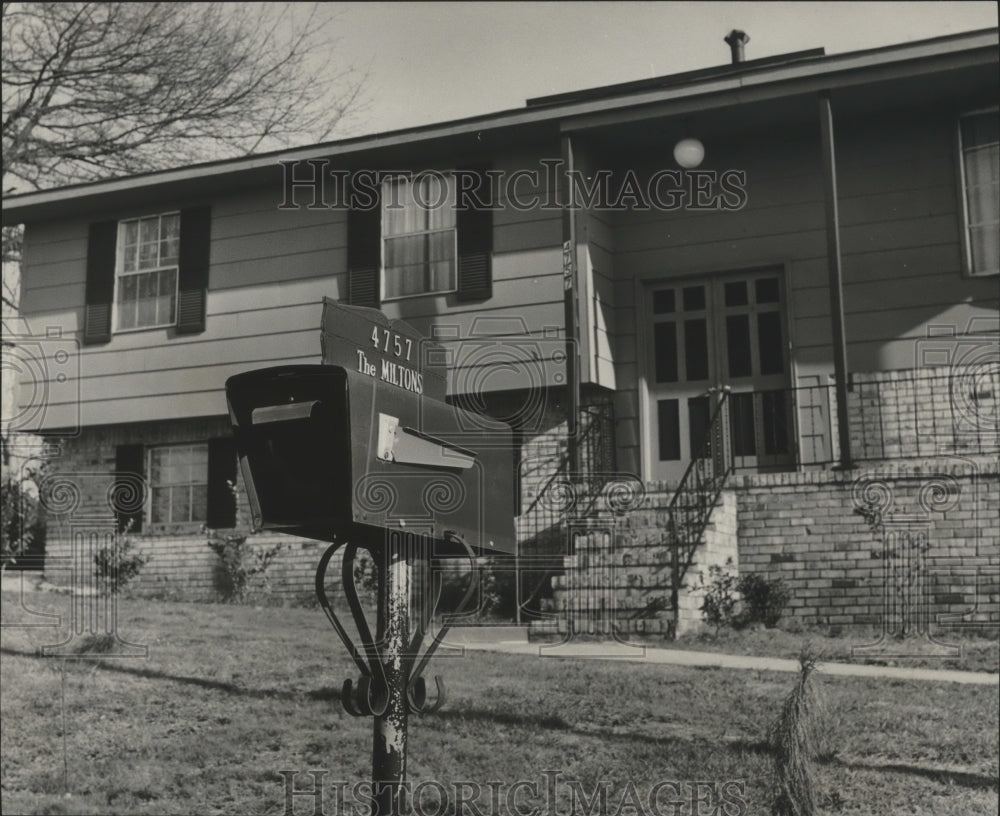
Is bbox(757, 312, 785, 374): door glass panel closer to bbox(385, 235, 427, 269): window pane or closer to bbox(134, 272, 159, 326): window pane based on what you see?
bbox(385, 235, 427, 269): window pane

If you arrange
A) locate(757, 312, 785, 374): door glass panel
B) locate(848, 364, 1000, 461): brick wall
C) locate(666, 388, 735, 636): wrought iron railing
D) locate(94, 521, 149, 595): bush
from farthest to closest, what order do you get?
locate(94, 521, 149, 595): bush → locate(757, 312, 785, 374): door glass panel → locate(848, 364, 1000, 461): brick wall → locate(666, 388, 735, 636): wrought iron railing

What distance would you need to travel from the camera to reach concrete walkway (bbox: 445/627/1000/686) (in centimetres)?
807

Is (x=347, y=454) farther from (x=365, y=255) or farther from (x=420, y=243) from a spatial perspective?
(x=365, y=255)

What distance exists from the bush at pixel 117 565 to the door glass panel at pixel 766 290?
758 cm

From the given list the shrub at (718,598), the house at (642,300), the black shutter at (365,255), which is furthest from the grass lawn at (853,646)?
the black shutter at (365,255)

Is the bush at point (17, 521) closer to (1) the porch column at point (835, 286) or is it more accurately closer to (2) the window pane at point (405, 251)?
(2) the window pane at point (405, 251)

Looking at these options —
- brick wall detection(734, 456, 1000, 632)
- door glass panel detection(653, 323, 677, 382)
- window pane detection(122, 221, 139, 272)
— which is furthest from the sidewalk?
window pane detection(122, 221, 139, 272)

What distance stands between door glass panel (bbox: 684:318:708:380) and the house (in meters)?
0.03

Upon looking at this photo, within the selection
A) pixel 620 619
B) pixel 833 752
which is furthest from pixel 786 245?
pixel 833 752

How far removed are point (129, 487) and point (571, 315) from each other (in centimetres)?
624

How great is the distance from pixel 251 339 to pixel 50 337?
303 cm

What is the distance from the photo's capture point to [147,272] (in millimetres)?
14688

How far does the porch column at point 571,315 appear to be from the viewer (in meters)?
11.7

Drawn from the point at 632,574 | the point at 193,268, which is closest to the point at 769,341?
the point at 632,574
